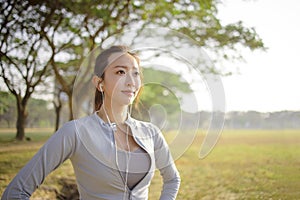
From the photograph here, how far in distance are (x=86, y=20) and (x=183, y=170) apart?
7.22 feet

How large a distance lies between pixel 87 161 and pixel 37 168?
0.09 metres

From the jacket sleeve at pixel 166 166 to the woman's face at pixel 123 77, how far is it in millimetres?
115

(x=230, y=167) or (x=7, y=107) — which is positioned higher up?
(x=7, y=107)

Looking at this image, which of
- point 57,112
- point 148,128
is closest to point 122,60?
point 148,128

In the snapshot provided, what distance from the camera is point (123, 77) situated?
0.75m

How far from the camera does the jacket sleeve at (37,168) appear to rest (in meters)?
0.69

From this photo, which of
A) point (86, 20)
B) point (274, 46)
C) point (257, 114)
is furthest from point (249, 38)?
point (86, 20)

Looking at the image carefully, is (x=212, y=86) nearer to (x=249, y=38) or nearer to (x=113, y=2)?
(x=113, y=2)

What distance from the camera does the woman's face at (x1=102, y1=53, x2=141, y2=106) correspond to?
0.75 metres

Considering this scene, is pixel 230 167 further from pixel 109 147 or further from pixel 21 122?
pixel 109 147

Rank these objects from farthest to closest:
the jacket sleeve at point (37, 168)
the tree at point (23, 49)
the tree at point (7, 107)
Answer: the tree at point (7, 107)
the tree at point (23, 49)
the jacket sleeve at point (37, 168)

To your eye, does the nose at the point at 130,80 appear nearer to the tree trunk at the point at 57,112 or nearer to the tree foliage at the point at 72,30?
the tree foliage at the point at 72,30

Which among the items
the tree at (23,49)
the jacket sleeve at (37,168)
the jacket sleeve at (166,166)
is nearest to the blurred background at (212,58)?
the tree at (23,49)

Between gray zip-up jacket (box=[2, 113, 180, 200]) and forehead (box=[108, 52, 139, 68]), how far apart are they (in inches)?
4.6
